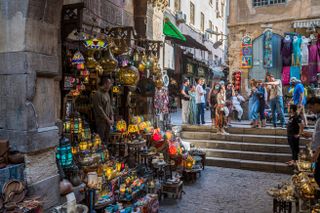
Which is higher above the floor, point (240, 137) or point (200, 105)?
point (200, 105)

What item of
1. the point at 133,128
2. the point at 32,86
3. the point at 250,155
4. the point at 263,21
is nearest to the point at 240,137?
the point at 250,155

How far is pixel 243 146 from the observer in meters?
9.44

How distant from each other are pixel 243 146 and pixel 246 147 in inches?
4.0

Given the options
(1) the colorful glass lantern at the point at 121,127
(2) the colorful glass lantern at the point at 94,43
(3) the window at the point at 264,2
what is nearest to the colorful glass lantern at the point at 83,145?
(1) the colorful glass lantern at the point at 121,127

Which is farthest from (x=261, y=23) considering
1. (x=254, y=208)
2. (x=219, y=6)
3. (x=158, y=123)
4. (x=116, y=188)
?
(x=219, y=6)

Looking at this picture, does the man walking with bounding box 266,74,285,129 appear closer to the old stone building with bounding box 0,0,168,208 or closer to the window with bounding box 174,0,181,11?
the old stone building with bounding box 0,0,168,208

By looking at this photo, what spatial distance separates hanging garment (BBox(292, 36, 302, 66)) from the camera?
12.2 meters

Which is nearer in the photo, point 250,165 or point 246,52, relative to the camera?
point 250,165

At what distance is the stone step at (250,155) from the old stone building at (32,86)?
21.0 ft

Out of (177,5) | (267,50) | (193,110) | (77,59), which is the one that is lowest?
(193,110)

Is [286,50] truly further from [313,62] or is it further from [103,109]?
[103,109]

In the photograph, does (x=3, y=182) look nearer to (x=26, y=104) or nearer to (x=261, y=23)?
(x=26, y=104)

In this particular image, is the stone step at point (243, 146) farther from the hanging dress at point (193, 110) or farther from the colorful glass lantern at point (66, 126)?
the colorful glass lantern at point (66, 126)

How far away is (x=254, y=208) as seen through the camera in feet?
18.4
